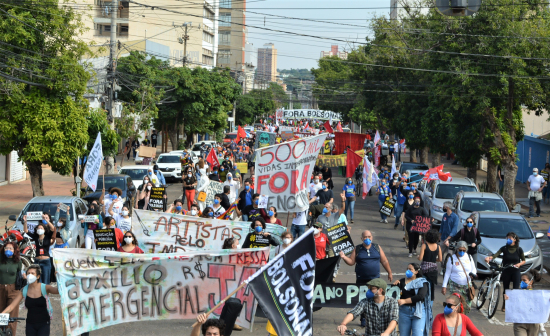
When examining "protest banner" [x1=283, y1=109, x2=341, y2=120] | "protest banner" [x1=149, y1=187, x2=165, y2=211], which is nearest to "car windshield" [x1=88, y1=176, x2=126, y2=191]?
"protest banner" [x1=149, y1=187, x2=165, y2=211]

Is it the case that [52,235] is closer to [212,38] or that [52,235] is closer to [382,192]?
[382,192]

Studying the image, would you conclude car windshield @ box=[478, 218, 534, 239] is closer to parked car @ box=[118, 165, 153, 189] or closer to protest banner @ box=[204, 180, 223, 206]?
protest banner @ box=[204, 180, 223, 206]

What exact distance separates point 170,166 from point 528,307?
26051 millimetres

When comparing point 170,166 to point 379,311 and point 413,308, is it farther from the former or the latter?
point 379,311

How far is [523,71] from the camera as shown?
22.6m

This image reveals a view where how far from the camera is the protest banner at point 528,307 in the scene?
8445 millimetres

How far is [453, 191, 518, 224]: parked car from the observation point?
18203 millimetres

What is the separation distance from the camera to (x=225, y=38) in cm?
12775

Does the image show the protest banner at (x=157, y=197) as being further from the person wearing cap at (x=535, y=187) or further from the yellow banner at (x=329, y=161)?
the person wearing cap at (x=535, y=187)

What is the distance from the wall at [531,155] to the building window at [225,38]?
97.8 meters

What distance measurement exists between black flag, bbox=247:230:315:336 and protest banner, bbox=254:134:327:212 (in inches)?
309

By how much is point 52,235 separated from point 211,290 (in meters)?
5.05

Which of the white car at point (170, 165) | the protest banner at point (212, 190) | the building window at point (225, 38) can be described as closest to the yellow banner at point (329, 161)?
the protest banner at point (212, 190)

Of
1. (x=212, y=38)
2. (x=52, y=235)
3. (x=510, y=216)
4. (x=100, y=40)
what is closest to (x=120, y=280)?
(x=52, y=235)
